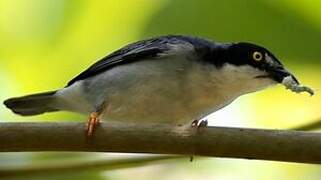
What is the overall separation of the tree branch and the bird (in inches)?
27.1

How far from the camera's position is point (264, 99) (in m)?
3.24

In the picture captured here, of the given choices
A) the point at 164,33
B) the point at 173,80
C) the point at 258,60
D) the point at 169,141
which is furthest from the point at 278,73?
the point at 169,141

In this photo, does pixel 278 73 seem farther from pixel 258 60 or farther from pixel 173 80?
pixel 173 80

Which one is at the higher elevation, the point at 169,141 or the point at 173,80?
the point at 173,80

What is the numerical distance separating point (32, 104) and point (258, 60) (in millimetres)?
1055

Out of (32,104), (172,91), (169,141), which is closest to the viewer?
(169,141)

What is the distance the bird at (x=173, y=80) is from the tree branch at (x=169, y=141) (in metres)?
0.69

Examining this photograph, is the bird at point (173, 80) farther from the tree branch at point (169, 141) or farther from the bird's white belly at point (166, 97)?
the tree branch at point (169, 141)

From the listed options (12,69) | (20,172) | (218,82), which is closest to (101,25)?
(12,69)

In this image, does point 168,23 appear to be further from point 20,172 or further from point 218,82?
point 20,172

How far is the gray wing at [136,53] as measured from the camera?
3059mm

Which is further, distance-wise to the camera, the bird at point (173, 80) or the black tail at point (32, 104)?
the black tail at point (32, 104)

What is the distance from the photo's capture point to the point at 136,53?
3.11 m

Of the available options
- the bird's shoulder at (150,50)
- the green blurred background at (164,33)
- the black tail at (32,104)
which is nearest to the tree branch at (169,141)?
the green blurred background at (164,33)
